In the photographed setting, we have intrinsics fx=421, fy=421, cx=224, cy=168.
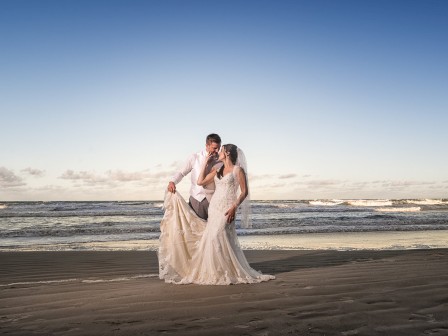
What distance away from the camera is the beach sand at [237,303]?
155 inches

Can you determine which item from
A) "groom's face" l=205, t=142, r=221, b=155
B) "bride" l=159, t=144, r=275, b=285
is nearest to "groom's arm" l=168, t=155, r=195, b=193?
"bride" l=159, t=144, r=275, b=285

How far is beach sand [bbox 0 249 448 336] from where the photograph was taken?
12.9ft

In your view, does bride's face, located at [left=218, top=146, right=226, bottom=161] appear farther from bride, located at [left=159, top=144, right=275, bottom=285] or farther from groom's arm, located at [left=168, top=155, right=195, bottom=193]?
groom's arm, located at [left=168, top=155, right=195, bottom=193]

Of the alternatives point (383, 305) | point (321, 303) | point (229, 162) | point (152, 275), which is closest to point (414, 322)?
point (383, 305)

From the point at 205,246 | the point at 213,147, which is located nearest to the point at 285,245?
the point at 213,147

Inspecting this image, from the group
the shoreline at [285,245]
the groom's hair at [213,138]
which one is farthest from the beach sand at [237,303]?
the shoreline at [285,245]

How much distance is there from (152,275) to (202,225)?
140 cm

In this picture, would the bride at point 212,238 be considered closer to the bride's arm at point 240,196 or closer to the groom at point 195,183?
the bride's arm at point 240,196

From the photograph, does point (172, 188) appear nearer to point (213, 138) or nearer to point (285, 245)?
point (213, 138)

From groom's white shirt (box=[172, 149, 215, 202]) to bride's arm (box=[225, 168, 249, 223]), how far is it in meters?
1.10

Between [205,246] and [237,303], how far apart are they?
5.94 feet

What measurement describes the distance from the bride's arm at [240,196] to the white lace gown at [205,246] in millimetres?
80

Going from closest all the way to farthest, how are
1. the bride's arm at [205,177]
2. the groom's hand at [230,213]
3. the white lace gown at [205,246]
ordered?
1. the white lace gown at [205,246]
2. the groom's hand at [230,213]
3. the bride's arm at [205,177]

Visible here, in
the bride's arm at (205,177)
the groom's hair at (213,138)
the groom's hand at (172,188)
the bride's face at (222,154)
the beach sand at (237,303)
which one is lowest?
the beach sand at (237,303)
